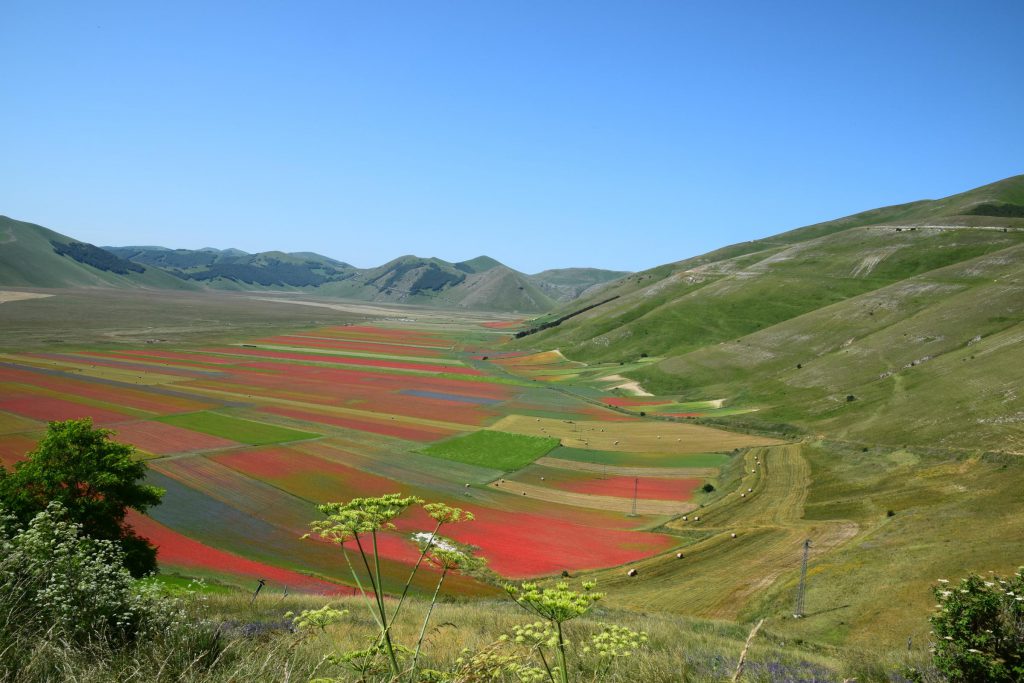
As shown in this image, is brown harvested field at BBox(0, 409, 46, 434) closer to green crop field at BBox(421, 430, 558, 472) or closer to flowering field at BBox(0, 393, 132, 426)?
flowering field at BBox(0, 393, 132, 426)

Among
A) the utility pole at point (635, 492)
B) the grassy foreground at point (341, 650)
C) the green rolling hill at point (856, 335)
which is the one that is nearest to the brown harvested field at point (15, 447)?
the grassy foreground at point (341, 650)

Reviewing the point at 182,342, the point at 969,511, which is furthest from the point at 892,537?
the point at 182,342

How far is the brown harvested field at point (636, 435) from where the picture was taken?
71.9m

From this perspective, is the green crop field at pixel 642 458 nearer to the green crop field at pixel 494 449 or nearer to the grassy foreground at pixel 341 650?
the green crop field at pixel 494 449

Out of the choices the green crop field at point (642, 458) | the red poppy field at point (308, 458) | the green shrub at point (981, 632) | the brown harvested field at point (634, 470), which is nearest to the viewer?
the green shrub at point (981, 632)

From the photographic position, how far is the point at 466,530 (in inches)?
1778

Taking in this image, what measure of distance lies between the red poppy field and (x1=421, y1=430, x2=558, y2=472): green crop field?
92.7 inches

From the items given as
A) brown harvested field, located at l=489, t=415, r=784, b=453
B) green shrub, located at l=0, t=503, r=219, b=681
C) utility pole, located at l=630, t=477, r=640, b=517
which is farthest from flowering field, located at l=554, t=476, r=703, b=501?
green shrub, located at l=0, t=503, r=219, b=681

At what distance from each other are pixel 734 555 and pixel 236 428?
5985 centimetres

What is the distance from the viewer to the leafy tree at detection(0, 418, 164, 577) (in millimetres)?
25516

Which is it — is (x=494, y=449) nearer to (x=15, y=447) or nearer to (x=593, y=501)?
(x=593, y=501)

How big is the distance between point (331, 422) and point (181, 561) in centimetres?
4192

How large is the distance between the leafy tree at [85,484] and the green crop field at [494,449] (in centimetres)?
3825

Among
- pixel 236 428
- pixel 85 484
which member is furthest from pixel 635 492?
pixel 236 428
